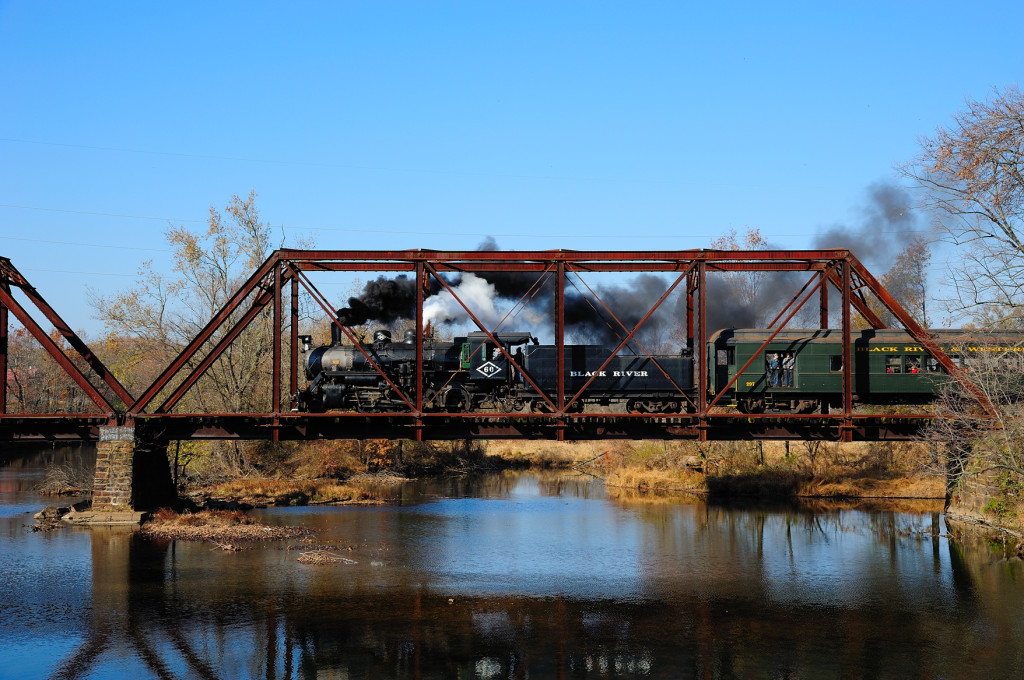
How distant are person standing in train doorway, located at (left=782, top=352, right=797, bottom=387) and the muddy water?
567 cm

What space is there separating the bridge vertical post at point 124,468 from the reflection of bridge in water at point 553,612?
177 centimetres

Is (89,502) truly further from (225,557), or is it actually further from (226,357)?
(226,357)

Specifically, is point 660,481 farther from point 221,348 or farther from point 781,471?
point 221,348

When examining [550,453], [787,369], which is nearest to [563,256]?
[787,369]

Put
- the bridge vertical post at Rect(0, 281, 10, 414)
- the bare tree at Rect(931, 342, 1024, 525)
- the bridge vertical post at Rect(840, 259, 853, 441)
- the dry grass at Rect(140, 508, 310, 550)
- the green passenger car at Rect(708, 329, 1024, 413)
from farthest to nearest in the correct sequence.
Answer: the green passenger car at Rect(708, 329, 1024, 413) → the bridge vertical post at Rect(0, 281, 10, 414) → the dry grass at Rect(140, 508, 310, 550) → the bridge vertical post at Rect(840, 259, 853, 441) → the bare tree at Rect(931, 342, 1024, 525)

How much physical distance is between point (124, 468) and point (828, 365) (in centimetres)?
2571

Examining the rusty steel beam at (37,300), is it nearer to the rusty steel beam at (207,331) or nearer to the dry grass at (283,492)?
the rusty steel beam at (207,331)

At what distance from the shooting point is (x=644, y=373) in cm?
3123

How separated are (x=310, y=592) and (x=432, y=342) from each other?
43.8 feet

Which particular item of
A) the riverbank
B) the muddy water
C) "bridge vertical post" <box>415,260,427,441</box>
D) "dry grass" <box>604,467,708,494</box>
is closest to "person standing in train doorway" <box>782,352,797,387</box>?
the muddy water

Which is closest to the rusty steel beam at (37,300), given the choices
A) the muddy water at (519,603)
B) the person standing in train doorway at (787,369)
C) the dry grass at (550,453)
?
the muddy water at (519,603)

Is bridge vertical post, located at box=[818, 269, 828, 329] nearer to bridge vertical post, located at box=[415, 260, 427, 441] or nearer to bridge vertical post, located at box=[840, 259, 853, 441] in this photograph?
bridge vertical post, located at box=[840, 259, 853, 441]

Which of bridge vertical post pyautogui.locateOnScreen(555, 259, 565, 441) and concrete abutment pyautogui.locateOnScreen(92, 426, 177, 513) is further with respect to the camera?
concrete abutment pyautogui.locateOnScreen(92, 426, 177, 513)

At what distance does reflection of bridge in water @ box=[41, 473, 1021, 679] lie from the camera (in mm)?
16516
